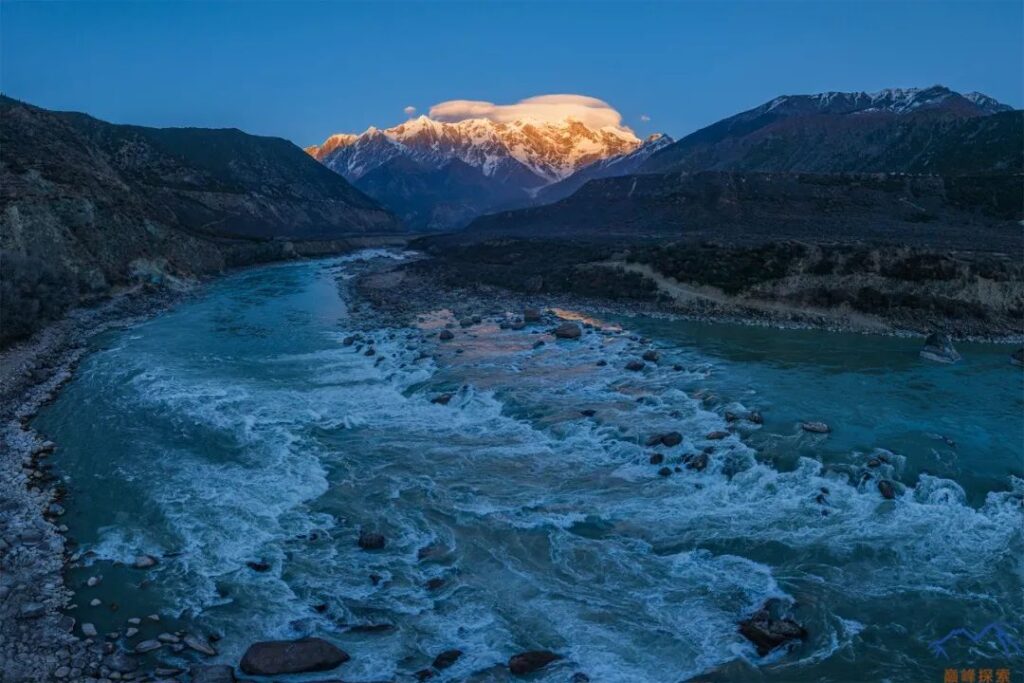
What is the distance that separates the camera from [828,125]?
387 feet

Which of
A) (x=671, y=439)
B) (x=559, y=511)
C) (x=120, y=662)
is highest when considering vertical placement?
(x=671, y=439)

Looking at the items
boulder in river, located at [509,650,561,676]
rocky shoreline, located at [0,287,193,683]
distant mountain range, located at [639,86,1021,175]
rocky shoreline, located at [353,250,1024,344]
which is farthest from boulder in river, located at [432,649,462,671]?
distant mountain range, located at [639,86,1021,175]

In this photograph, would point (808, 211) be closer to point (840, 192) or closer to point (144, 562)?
point (840, 192)

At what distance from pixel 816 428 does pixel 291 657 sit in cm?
1340

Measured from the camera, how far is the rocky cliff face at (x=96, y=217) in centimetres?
3016

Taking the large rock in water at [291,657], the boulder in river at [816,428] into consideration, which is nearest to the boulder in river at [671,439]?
the boulder in river at [816,428]

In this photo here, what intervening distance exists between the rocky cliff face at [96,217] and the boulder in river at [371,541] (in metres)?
21.4

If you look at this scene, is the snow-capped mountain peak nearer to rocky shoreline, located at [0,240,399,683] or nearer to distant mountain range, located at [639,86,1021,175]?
distant mountain range, located at [639,86,1021,175]

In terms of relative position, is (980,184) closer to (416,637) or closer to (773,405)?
(773,405)

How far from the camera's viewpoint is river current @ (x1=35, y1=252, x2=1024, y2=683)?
9305 mm

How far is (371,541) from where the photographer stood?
11.6m

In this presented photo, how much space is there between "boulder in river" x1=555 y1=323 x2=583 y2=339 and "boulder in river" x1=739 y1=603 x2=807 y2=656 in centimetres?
1915

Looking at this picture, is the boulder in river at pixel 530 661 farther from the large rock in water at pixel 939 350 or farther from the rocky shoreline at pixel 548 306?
the rocky shoreline at pixel 548 306

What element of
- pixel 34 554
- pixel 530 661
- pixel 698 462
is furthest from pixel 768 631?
pixel 34 554
